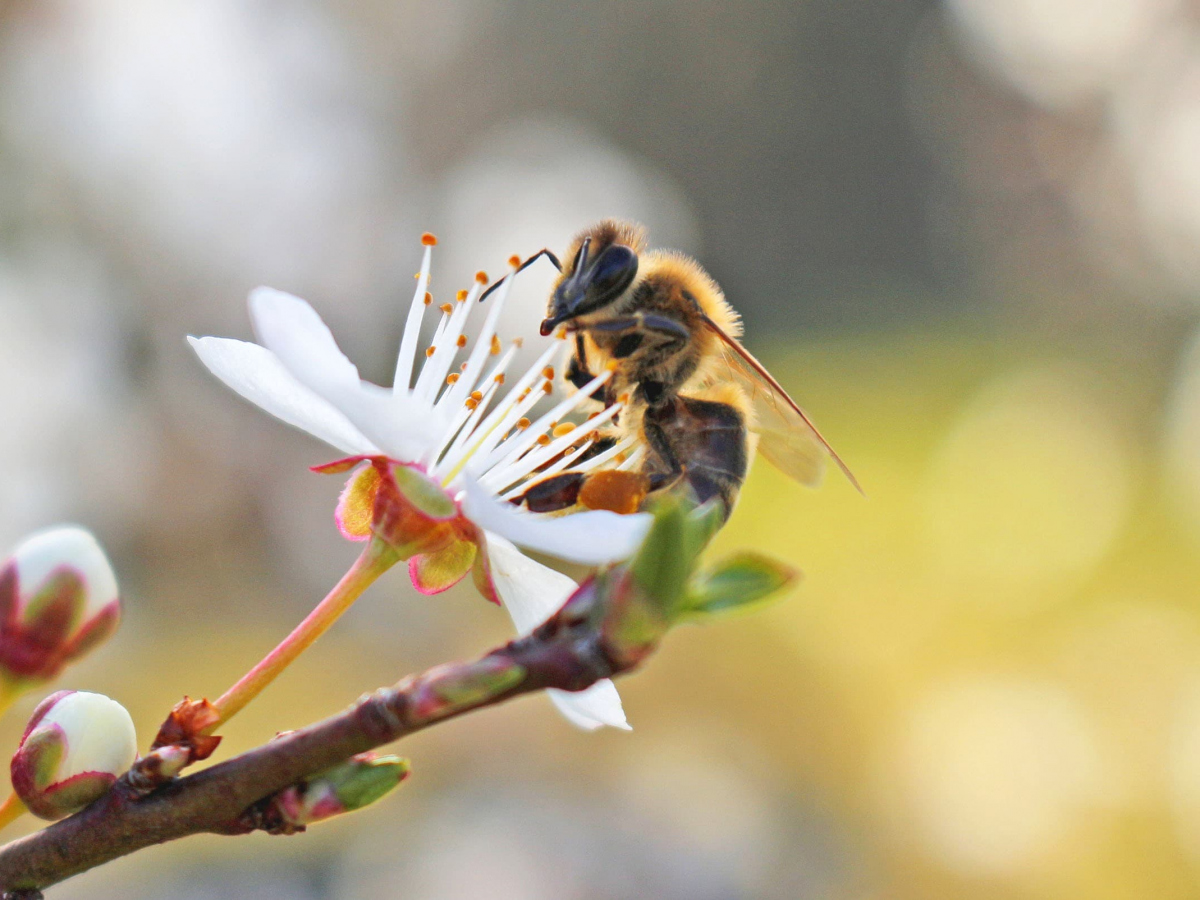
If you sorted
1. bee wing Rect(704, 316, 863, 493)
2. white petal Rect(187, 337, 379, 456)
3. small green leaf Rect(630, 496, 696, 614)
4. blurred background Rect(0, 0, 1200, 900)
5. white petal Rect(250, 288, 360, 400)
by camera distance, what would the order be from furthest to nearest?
blurred background Rect(0, 0, 1200, 900)
bee wing Rect(704, 316, 863, 493)
white petal Rect(187, 337, 379, 456)
white petal Rect(250, 288, 360, 400)
small green leaf Rect(630, 496, 696, 614)

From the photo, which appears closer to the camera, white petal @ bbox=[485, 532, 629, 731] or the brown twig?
the brown twig

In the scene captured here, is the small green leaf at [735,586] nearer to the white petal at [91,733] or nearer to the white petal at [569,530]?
the white petal at [569,530]

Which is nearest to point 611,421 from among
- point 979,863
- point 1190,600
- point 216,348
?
point 216,348

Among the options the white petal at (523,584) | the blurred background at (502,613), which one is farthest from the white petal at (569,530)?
the blurred background at (502,613)

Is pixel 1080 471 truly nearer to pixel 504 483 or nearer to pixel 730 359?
pixel 730 359

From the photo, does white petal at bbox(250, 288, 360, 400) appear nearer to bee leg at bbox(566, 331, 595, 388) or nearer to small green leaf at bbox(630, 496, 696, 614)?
small green leaf at bbox(630, 496, 696, 614)

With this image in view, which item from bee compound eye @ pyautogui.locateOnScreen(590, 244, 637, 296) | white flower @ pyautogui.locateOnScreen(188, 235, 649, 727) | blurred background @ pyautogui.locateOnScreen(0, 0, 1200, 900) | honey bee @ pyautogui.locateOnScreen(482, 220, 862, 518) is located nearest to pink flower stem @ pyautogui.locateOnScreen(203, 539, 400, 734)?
white flower @ pyautogui.locateOnScreen(188, 235, 649, 727)
